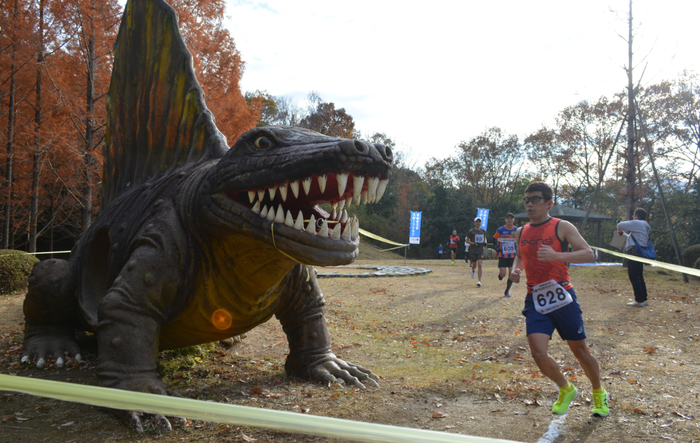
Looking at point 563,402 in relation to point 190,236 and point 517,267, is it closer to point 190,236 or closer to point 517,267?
point 517,267

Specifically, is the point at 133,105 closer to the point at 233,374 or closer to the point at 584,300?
the point at 233,374

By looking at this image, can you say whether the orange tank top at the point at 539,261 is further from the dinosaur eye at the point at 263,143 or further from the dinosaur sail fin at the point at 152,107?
the dinosaur sail fin at the point at 152,107

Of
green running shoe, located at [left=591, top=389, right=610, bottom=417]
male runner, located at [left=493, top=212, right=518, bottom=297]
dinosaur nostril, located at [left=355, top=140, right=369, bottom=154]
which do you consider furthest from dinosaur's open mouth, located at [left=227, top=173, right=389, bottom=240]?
male runner, located at [left=493, top=212, right=518, bottom=297]

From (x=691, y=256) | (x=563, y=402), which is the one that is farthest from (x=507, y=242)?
(x=691, y=256)

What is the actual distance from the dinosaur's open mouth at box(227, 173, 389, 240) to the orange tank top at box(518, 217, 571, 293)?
4.76ft

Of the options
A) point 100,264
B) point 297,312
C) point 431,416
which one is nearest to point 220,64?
point 100,264

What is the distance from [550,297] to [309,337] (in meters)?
2.05

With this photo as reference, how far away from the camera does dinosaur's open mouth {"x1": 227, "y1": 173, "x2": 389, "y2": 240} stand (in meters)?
2.79

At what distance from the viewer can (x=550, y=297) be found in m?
3.37

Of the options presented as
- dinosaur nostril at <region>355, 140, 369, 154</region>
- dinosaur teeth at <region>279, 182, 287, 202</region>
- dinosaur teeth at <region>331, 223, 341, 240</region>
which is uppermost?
dinosaur nostril at <region>355, 140, 369, 154</region>

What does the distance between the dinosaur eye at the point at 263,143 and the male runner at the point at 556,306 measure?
6.93ft

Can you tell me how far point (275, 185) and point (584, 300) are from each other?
9028 millimetres

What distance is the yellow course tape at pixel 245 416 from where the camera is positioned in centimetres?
138

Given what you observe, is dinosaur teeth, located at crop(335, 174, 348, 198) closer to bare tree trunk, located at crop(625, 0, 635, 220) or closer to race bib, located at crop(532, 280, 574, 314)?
race bib, located at crop(532, 280, 574, 314)
